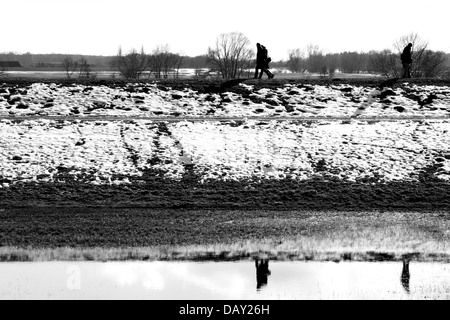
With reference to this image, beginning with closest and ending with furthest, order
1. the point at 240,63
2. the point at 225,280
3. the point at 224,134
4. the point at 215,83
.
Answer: the point at 225,280 < the point at 224,134 < the point at 215,83 < the point at 240,63

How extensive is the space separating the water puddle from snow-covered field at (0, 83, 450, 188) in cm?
852

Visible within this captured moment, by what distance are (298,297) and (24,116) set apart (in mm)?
19666

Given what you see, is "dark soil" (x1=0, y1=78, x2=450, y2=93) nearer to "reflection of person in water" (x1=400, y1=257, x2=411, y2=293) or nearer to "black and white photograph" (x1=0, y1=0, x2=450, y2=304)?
"black and white photograph" (x1=0, y1=0, x2=450, y2=304)

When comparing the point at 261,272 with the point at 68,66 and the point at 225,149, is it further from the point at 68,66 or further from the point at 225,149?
the point at 68,66

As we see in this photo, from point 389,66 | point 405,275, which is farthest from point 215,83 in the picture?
point 389,66

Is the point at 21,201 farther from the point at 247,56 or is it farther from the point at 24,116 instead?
the point at 247,56

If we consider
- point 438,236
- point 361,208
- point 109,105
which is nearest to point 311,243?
point 438,236

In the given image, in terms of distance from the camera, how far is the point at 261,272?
45.0 feet

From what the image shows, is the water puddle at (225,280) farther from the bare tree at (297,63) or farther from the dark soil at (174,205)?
the bare tree at (297,63)

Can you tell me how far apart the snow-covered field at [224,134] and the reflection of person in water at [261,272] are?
8276 mm

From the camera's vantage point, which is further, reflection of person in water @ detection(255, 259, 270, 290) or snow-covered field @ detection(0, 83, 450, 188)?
snow-covered field @ detection(0, 83, 450, 188)

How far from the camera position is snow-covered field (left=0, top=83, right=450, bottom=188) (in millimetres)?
23234

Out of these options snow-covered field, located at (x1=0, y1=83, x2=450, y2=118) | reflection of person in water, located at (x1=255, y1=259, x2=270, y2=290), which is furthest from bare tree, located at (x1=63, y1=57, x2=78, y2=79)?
reflection of person in water, located at (x1=255, y1=259, x2=270, y2=290)

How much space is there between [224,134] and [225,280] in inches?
554
